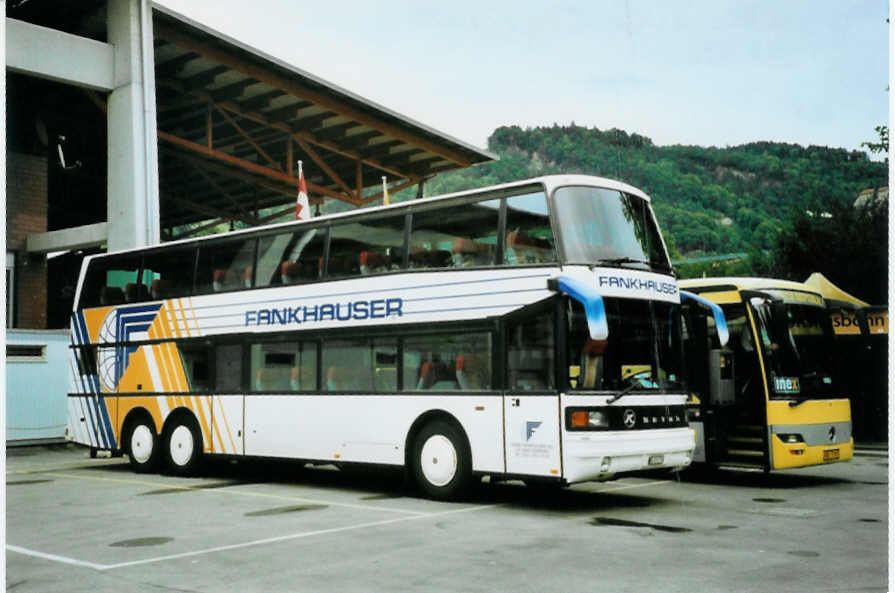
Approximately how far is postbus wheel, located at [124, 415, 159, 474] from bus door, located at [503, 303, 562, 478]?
702 cm

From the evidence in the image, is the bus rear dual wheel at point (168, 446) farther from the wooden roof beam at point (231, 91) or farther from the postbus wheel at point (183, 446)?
the wooden roof beam at point (231, 91)

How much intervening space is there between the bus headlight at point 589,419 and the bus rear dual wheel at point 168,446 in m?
6.78

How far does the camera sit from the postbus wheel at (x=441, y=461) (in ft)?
36.4

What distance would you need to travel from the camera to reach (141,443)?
15.5m

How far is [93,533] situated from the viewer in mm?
9125

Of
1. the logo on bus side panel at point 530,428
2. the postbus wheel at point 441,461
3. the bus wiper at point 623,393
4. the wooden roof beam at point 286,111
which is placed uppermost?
the wooden roof beam at point 286,111

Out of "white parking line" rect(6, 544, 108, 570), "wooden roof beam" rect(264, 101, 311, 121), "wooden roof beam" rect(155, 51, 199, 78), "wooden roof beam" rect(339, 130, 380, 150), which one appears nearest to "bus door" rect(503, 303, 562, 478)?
"white parking line" rect(6, 544, 108, 570)

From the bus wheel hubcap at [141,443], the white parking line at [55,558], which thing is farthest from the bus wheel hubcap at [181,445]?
the white parking line at [55,558]

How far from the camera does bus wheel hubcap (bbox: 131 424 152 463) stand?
15383mm

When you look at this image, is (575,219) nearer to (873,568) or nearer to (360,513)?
(360,513)

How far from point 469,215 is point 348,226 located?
205 centimetres

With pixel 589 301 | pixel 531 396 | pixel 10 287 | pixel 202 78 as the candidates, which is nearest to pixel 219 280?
pixel 531 396

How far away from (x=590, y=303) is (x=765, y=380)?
378 cm

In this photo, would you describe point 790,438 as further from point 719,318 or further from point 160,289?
point 160,289
